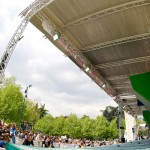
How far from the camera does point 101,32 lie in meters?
18.3

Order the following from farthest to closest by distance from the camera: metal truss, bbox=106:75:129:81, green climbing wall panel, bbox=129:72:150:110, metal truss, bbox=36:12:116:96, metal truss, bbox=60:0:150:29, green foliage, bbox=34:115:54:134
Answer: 1. green foliage, bbox=34:115:54:134
2. metal truss, bbox=106:75:129:81
3. metal truss, bbox=36:12:116:96
4. green climbing wall panel, bbox=129:72:150:110
5. metal truss, bbox=60:0:150:29

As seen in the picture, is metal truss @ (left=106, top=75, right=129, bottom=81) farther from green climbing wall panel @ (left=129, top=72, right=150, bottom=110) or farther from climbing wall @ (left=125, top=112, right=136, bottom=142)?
climbing wall @ (left=125, top=112, right=136, bottom=142)

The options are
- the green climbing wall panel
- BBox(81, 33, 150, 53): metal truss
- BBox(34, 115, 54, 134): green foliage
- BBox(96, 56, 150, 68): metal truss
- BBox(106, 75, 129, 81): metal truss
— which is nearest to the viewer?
the green climbing wall panel

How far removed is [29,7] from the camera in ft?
53.4

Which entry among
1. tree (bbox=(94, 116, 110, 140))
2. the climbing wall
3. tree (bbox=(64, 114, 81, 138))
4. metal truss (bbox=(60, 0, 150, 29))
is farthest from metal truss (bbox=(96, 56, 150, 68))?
tree (bbox=(94, 116, 110, 140))

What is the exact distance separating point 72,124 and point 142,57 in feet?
216

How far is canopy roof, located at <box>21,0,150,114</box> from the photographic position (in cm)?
1555

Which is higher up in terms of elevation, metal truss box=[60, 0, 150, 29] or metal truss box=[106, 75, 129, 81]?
metal truss box=[60, 0, 150, 29]

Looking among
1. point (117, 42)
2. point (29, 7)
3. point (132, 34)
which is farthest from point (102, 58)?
point (29, 7)

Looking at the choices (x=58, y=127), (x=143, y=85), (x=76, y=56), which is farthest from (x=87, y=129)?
(x=143, y=85)

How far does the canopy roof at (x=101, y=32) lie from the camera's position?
51.0 feet

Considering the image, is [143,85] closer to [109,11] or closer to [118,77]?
[109,11]

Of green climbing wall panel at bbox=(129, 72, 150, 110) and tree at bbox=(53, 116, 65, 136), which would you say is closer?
green climbing wall panel at bbox=(129, 72, 150, 110)

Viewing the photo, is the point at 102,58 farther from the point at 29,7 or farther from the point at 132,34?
the point at 29,7
